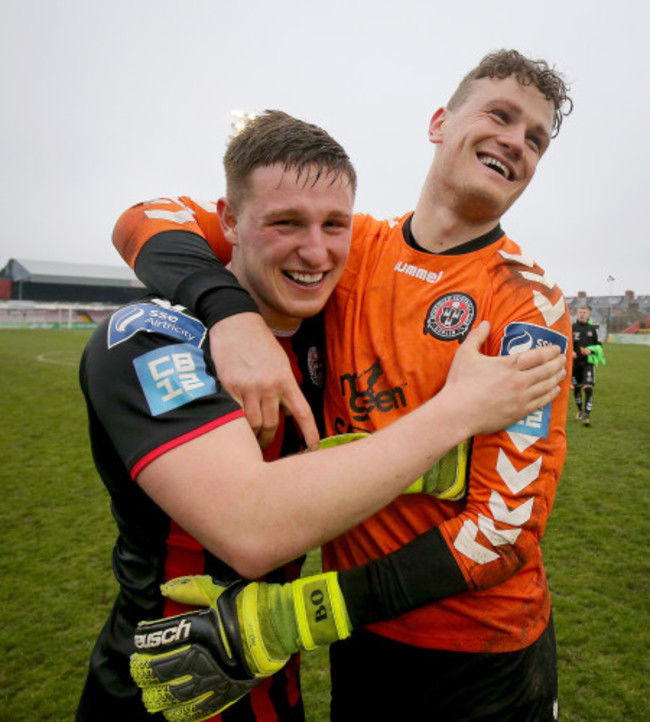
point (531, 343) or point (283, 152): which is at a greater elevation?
point (283, 152)

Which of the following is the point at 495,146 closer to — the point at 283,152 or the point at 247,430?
the point at 283,152

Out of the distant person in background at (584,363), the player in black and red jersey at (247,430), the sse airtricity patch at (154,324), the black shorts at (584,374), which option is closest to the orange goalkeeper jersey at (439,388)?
the player in black and red jersey at (247,430)

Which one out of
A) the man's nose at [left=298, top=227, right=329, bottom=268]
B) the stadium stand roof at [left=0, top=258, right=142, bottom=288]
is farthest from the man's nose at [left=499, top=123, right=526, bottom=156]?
the stadium stand roof at [left=0, top=258, right=142, bottom=288]

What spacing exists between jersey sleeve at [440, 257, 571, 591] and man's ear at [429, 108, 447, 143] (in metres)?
0.97

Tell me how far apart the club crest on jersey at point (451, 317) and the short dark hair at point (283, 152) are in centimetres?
52

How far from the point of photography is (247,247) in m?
1.72

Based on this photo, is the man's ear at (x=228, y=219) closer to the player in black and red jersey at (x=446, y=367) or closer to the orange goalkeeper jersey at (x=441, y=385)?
the player in black and red jersey at (x=446, y=367)

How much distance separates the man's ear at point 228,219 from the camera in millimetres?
1823

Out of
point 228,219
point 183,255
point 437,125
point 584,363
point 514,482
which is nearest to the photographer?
point 514,482

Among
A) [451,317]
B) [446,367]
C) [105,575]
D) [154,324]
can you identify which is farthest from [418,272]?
[105,575]

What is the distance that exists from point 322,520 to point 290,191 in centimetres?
101

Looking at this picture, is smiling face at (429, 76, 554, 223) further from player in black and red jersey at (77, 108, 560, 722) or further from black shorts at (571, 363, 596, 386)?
black shorts at (571, 363, 596, 386)

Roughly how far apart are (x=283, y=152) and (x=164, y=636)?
1443 millimetres

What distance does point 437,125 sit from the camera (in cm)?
224
